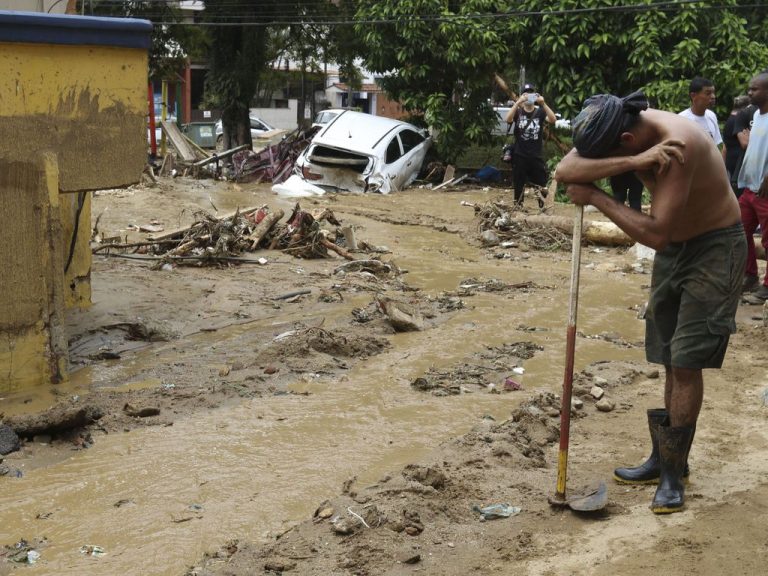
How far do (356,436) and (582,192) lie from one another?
6.94 ft

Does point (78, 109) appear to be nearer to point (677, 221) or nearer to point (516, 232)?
point (677, 221)

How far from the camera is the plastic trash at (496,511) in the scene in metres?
4.01

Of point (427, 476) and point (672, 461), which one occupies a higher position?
point (672, 461)

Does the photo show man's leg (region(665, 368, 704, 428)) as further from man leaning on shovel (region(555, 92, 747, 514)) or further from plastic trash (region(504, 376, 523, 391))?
plastic trash (region(504, 376, 523, 391))

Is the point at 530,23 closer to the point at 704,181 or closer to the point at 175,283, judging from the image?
the point at 175,283

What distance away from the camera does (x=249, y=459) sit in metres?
4.83

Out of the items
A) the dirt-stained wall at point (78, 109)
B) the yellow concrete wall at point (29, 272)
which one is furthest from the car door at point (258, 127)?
the yellow concrete wall at point (29, 272)

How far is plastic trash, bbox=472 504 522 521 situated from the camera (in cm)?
401

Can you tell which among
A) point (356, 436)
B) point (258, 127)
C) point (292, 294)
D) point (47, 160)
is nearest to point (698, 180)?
point (356, 436)

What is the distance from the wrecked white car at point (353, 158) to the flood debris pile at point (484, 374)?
36.6 ft

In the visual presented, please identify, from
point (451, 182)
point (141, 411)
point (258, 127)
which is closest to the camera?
point (141, 411)

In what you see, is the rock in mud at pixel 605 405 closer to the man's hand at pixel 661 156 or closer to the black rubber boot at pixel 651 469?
the black rubber boot at pixel 651 469

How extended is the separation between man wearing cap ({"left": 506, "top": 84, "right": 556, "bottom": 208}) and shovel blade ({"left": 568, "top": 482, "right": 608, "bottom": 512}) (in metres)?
9.63

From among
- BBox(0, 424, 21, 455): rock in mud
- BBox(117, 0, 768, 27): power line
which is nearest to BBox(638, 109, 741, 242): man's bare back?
BBox(0, 424, 21, 455): rock in mud
